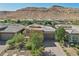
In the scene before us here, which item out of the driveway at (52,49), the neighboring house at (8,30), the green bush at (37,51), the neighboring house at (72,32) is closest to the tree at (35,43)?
the green bush at (37,51)

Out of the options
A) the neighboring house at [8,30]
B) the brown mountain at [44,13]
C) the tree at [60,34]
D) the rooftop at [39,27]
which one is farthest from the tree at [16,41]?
the tree at [60,34]

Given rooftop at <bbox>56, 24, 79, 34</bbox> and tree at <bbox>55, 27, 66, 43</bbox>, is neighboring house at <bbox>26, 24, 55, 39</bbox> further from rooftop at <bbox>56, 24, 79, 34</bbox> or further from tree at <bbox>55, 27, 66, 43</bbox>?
rooftop at <bbox>56, 24, 79, 34</bbox>

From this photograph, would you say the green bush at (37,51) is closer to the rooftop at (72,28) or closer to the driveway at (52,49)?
the driveway at (52,49)

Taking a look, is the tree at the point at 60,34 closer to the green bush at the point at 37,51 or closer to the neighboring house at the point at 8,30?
the green bush at the point at 37,51

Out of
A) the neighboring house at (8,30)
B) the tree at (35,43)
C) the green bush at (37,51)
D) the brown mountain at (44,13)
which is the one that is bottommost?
the green bush at (37,51)

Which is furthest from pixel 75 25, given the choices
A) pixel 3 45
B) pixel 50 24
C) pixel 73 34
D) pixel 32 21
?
pixel 3 45

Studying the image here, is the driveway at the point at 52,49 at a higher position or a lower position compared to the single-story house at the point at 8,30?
lower
